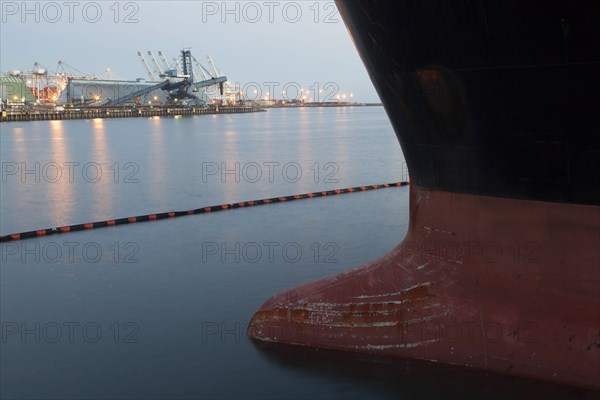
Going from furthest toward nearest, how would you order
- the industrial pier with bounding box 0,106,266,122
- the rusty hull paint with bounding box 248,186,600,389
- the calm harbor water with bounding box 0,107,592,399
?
1. the industrial pier with bounding box 0,106,266,122
2. the calm harbor water with bounding box 0,107,592,399
3. the rusty hull paint with bounding box 248,186,600,389

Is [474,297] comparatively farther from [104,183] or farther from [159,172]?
Result: [159,172]

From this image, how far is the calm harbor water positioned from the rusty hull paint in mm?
215

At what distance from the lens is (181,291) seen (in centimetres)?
882

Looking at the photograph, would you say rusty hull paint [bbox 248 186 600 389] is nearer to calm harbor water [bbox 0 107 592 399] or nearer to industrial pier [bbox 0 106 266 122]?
calm harbor water [bbox 0 107 592 399]

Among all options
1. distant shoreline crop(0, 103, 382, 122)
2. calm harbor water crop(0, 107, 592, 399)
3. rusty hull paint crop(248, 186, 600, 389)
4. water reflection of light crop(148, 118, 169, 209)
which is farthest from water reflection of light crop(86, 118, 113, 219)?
distant shoreline crop(0, 103, 382, 122)

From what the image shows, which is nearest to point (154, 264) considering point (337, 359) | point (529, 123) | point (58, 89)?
point (337, 359)

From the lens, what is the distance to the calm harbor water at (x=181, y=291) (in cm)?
610

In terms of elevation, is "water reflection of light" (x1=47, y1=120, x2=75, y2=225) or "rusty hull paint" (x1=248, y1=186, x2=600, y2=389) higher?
"rusty hull paint" (x1=248, y1=186, x2=600, y2=389)

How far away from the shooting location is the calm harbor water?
6.10 metres

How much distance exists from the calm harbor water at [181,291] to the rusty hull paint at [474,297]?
8.5 inches

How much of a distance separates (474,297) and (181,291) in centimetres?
436

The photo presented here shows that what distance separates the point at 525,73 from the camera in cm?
529

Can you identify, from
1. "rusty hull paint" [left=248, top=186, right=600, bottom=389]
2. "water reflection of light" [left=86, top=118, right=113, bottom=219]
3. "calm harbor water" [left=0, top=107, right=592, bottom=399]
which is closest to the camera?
"rusty hull paint" [left=248, top=186, right=600, bottom=389]

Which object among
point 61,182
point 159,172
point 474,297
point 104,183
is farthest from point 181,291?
point 159,172
